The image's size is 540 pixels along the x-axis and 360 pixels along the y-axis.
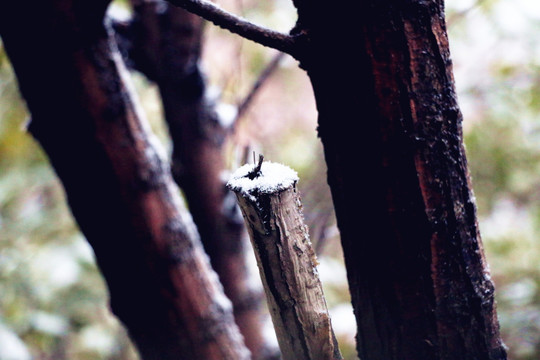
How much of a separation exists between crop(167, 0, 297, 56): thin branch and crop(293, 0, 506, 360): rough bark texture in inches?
0.8

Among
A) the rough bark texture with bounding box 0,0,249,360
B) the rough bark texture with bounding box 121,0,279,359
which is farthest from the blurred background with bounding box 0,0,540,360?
the rough bark texture with bounding box 0,0,249,360

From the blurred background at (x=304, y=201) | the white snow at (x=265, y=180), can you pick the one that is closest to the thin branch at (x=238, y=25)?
the white snow at (x=265, y=180)

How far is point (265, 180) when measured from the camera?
0.46 m

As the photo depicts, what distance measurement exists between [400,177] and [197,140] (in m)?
0.87

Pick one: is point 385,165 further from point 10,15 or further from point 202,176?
point 202,176

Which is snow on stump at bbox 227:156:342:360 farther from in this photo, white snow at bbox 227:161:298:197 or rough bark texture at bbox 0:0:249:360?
rough bark texture at bbox 0:0:249:360

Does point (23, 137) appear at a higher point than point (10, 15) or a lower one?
higher

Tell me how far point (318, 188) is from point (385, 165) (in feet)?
3.57

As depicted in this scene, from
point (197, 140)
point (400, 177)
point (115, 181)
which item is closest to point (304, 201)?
point (197, 140)

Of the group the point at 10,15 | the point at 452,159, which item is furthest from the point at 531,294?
the point at 10,15

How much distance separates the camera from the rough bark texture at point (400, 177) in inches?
18.9

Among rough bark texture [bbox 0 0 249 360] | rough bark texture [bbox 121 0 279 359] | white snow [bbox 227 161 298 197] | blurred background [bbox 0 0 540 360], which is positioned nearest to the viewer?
white snow [bbox 227 161 298 197]

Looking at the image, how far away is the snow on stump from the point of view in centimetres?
46

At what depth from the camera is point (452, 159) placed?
1.69ft
